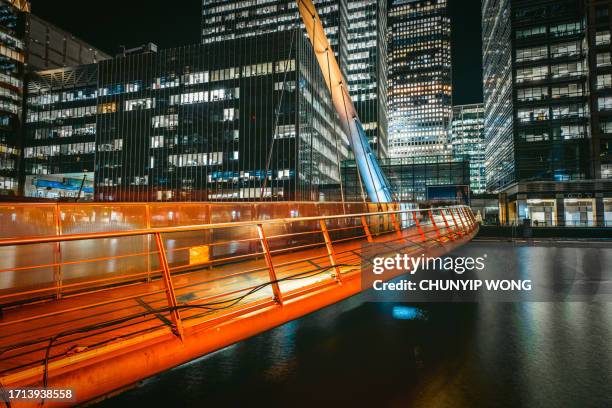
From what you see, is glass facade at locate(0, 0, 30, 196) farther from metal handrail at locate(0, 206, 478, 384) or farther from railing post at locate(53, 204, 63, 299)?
metal handrail at locate(0, 206, 478, 384)

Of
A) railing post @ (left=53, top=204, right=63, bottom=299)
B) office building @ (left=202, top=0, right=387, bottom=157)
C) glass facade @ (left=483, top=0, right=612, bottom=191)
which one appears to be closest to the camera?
railing post @ (left=53, top=204, right=63, bottom=299)

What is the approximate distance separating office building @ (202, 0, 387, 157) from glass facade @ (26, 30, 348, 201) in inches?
1587

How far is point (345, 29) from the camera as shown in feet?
414

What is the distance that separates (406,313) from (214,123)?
70.5m

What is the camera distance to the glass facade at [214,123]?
6944cm

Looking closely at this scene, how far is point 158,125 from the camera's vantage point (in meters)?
77.2

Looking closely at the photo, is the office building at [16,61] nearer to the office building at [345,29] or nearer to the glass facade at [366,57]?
the office building at [345,29]

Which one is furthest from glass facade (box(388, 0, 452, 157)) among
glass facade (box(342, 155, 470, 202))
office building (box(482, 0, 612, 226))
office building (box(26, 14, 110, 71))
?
office building (box(26, 14, 110, 71))

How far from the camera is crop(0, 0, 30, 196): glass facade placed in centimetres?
9444

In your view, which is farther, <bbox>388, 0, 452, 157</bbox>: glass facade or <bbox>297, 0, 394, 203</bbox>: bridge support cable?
<bbox>388, 0, 452, 157</bbox>: glass facade

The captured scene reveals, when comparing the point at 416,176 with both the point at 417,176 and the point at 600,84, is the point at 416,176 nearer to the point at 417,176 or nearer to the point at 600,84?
the point at 417,176

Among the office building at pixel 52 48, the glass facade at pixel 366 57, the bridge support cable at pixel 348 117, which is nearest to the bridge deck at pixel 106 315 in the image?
the bridge support cable at pixel 348 117

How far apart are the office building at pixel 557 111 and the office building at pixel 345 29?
53.7 meters

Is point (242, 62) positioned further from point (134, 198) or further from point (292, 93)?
point (134, 198)
